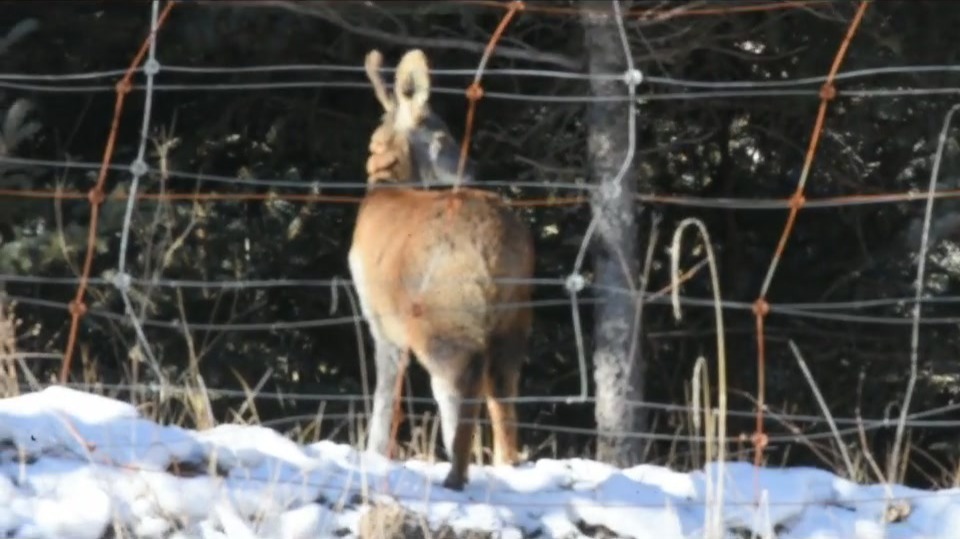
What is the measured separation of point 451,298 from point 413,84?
1.44 meters

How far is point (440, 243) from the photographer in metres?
7.20

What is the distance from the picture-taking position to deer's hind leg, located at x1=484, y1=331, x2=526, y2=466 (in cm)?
748

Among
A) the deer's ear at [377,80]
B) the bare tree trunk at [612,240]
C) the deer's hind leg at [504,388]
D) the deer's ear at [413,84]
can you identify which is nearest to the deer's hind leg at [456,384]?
the deer's hind leg at [504,388]

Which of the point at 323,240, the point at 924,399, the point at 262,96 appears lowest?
the point at 924,399

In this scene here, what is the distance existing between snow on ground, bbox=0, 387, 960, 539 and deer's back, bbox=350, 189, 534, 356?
73 cm

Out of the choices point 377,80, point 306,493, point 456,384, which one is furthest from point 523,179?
point 306,493

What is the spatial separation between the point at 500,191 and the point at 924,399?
263 cm

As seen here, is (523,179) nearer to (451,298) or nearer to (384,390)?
(384,390)

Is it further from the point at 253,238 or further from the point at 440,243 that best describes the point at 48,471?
the point at 253,238

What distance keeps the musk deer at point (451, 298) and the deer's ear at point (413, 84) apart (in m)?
0.04

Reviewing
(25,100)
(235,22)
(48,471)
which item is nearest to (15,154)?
(25,100)

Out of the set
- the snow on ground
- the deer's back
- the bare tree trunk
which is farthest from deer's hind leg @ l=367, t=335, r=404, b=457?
the bare tree trunk

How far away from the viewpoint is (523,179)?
11078 millimetres

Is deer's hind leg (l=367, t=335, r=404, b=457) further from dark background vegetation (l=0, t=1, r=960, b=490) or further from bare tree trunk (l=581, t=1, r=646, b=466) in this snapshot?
dark background vegetation (l=0, t=1, r=960, b=490)
